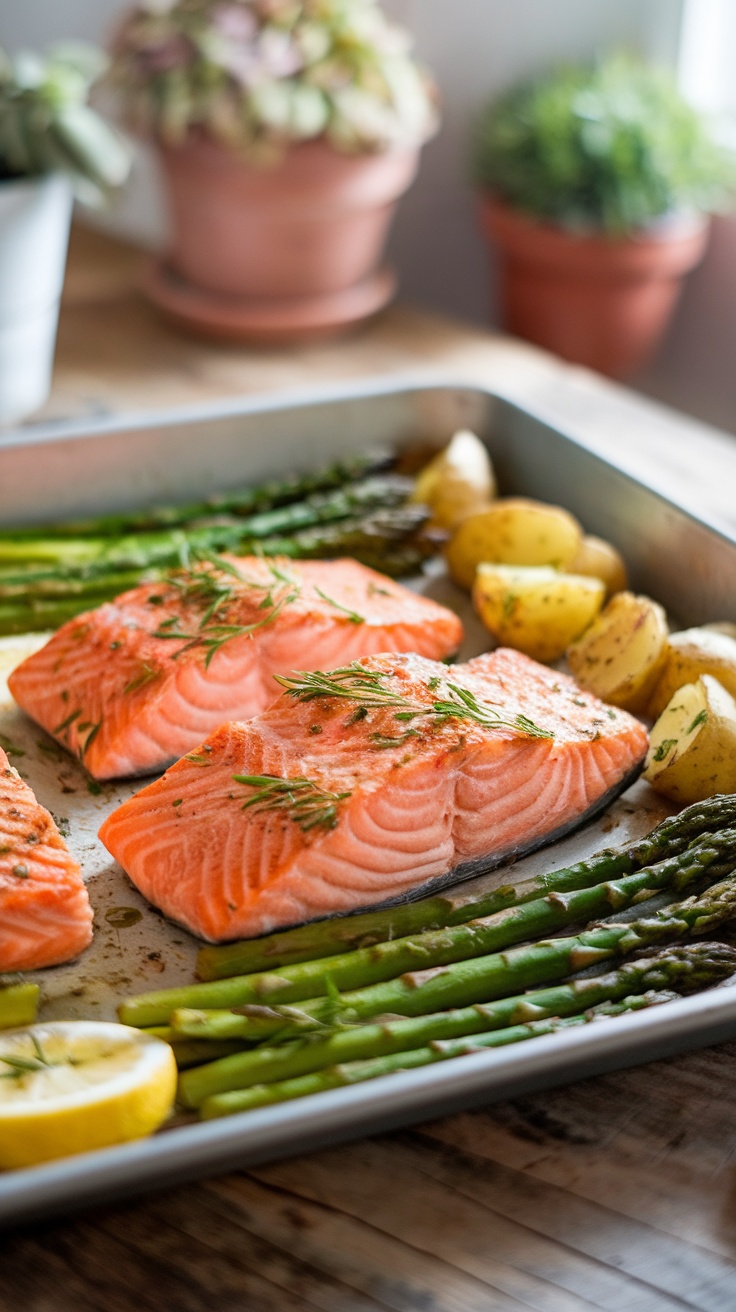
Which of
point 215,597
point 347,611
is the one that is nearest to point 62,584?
point 215,597

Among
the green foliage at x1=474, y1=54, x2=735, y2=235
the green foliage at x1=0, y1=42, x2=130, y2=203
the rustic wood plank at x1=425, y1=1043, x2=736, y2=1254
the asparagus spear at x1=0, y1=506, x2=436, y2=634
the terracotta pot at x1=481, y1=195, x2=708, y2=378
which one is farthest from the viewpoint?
the terracotta pot at x1=481, y1=195, x2=708, y2=378

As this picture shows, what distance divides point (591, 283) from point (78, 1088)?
3.98 meters

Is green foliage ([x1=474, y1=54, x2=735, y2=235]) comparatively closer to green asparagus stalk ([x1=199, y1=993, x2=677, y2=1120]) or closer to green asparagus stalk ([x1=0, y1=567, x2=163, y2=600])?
green asparagus stalk ([x1=0, y1=567, x2=163, y2=600])

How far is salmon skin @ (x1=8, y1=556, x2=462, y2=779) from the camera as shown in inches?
98.0

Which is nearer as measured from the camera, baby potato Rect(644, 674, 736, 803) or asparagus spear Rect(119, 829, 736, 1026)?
asparagus spear Rect(119, 829, 736, 1026)

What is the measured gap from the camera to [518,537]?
119 inches

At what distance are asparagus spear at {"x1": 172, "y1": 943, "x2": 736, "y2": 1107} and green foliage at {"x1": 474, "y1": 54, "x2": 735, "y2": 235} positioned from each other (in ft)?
11.2

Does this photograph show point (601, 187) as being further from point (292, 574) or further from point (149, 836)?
point (149, 836)

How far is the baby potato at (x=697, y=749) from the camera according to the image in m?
2.37

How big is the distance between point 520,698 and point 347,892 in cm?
52

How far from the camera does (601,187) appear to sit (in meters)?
4.73

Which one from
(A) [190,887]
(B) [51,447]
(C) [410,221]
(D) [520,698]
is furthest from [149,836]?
(C) [410,221]

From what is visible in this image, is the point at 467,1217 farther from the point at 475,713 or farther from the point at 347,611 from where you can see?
the point at 347,611

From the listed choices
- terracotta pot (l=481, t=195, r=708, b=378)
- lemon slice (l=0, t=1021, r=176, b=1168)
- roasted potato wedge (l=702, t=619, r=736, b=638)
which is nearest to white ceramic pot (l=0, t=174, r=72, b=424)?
terracotta pot (l=481, t=195, r=708, b=378)
